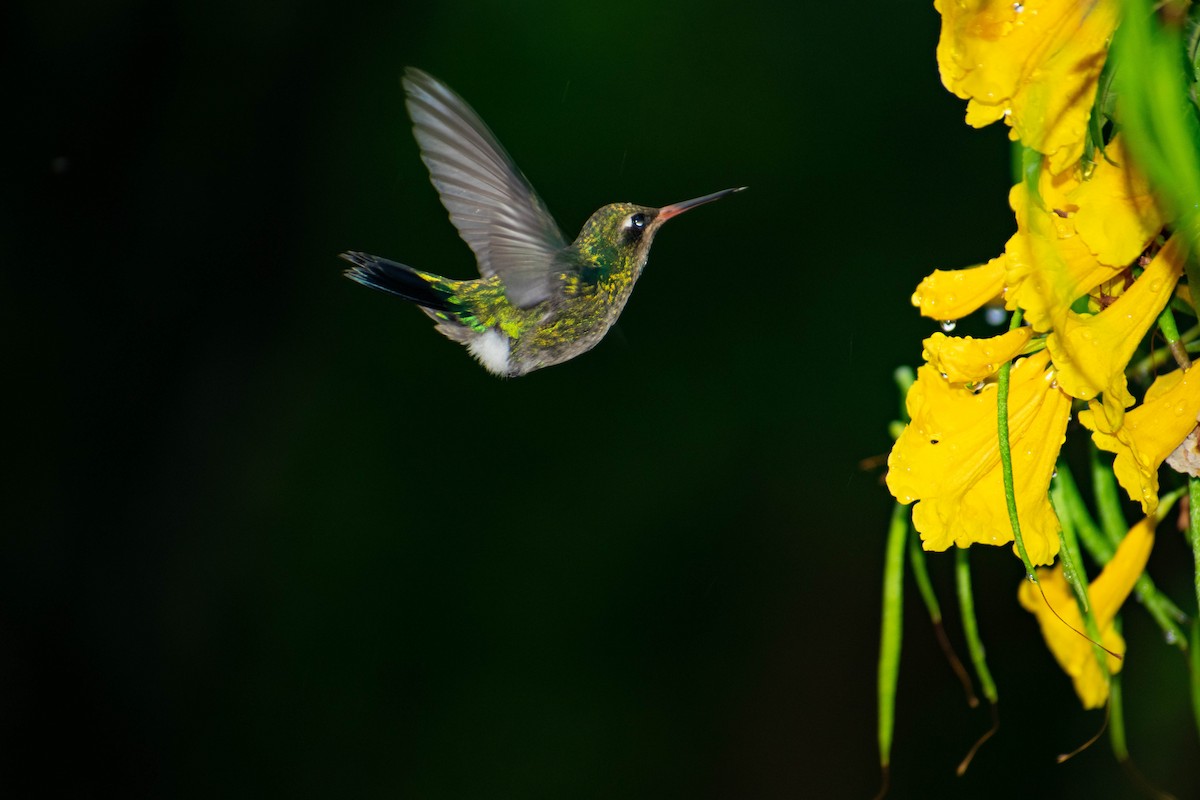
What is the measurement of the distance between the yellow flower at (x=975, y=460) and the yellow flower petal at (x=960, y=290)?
1.8 inches

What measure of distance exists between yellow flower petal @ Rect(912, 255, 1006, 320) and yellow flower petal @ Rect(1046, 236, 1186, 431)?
71mm

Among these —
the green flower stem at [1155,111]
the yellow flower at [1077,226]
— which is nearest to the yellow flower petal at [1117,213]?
the yellow flower at [1077,226]

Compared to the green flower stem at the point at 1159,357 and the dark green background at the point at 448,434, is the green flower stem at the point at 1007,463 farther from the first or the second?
the dark green background at the point at 448,434

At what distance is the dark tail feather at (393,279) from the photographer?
1.10 meters

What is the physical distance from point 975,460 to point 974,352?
91 mm

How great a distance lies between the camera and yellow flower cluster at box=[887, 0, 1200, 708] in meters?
0.67

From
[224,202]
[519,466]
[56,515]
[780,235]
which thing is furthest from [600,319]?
[56,515]

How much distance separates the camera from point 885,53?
2723mm

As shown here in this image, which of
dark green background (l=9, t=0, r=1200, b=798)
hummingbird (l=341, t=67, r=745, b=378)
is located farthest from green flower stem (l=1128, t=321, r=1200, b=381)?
dark green background (l=9, t=0, r=1200, b=798)

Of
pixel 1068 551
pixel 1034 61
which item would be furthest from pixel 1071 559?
pixel 1034 61

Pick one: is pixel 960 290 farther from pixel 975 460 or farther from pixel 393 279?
pixel 393 279

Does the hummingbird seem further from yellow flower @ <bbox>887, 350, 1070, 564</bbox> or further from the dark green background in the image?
the dark green background

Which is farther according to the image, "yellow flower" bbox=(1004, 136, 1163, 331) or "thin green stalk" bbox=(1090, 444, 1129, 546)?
"thin green stalk" bbox=(1090, 444, 1129, 546)

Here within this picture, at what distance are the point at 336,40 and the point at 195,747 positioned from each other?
187 centimetres
